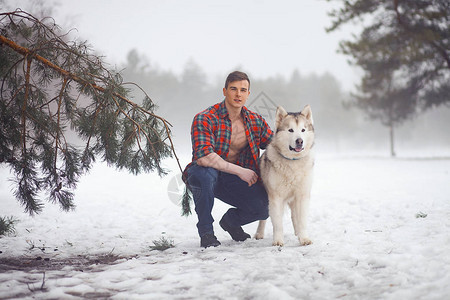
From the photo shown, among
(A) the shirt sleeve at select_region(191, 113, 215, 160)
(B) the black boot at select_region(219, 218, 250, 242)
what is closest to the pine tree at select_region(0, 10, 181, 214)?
(A) the shirt sleeve at select_region(191, 113, 215, 160)

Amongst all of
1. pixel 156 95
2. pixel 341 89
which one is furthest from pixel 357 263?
pixel 341 89

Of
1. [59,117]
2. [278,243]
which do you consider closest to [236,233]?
[278,243]

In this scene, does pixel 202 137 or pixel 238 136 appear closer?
pixel 202 137

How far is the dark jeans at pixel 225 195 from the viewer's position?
3.33 m

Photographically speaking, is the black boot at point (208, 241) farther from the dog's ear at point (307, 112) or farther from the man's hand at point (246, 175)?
the dog's ear at point (307, 112)

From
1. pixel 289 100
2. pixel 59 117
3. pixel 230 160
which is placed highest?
pixel 289 100

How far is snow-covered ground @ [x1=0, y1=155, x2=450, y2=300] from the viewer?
1977mm

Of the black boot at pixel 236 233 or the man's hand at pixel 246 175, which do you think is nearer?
the man's hand at pixel 246 175

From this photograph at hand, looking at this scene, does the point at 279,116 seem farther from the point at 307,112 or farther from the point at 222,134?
the point at 222,134

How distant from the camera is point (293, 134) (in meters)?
3.27

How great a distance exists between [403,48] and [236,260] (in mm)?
14912

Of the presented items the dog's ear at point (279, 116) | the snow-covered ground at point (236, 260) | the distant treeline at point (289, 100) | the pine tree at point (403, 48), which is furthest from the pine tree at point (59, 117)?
the distant treeline at point (289, 100)

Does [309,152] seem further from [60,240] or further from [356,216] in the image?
[60,240]

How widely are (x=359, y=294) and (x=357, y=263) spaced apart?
52 centimetres
